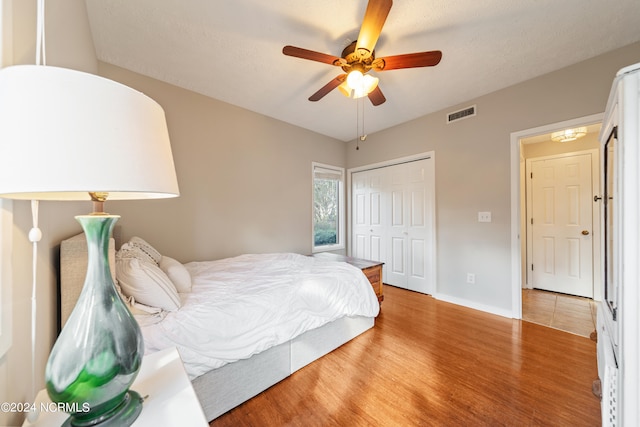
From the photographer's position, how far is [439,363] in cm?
179

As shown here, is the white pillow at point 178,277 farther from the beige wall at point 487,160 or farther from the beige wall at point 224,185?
the beige wall at point 487,160

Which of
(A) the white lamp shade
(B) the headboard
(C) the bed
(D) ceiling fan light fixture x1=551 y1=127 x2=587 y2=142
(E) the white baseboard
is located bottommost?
(E) the white baseboard

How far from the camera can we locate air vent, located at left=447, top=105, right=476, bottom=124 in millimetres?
2822

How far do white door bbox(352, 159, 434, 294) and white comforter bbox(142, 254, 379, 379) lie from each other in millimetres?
1556

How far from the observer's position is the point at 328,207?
427cm

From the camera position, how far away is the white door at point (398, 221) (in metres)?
3.33

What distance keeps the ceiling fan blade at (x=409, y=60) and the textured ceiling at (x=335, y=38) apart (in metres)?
0.28

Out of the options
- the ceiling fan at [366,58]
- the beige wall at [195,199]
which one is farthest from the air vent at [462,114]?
the beige wall at [195,199]

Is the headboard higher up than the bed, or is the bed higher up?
the headboard

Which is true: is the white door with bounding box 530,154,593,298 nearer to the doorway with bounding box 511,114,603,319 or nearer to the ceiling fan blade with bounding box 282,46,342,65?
the doorway with bounding box 511,114,603,319

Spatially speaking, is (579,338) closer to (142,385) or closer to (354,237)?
(354,237)

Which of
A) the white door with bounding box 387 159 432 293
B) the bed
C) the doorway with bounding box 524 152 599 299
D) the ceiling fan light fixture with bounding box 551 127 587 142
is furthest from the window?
the ceiling fan light fixture with bounding box 551 127 587 142

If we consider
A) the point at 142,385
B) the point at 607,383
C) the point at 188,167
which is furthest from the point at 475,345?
the point at 188,167

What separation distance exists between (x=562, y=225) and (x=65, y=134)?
4.96 meters
